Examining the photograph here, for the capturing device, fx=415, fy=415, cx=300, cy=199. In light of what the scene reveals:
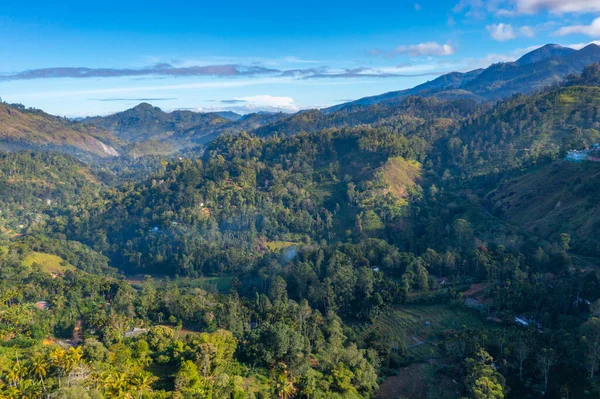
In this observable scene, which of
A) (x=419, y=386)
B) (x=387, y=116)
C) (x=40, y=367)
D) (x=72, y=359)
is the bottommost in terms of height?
(x=419, y=386)

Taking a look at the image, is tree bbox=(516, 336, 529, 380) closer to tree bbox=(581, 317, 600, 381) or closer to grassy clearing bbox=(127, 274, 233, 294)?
tree bbox=(581, 317, 600, 381)

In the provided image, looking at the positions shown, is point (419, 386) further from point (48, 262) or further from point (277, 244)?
point (48, 262)

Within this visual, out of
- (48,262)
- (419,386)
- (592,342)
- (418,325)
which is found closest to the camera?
(592,342)

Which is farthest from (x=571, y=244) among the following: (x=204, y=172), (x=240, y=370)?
(x=204, y=172)

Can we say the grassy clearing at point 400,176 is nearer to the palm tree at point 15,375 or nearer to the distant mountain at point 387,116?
the distant mountain at point 387,116

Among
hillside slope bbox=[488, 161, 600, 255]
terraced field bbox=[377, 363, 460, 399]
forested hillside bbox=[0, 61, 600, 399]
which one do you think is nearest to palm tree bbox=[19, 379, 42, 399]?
forested hillside bbox=[0, 61, 600, 399]

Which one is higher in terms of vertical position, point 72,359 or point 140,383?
point 72,359

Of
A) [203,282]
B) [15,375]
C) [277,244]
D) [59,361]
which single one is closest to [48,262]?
[203,282]

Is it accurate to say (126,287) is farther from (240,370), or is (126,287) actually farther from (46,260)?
(46,260)
